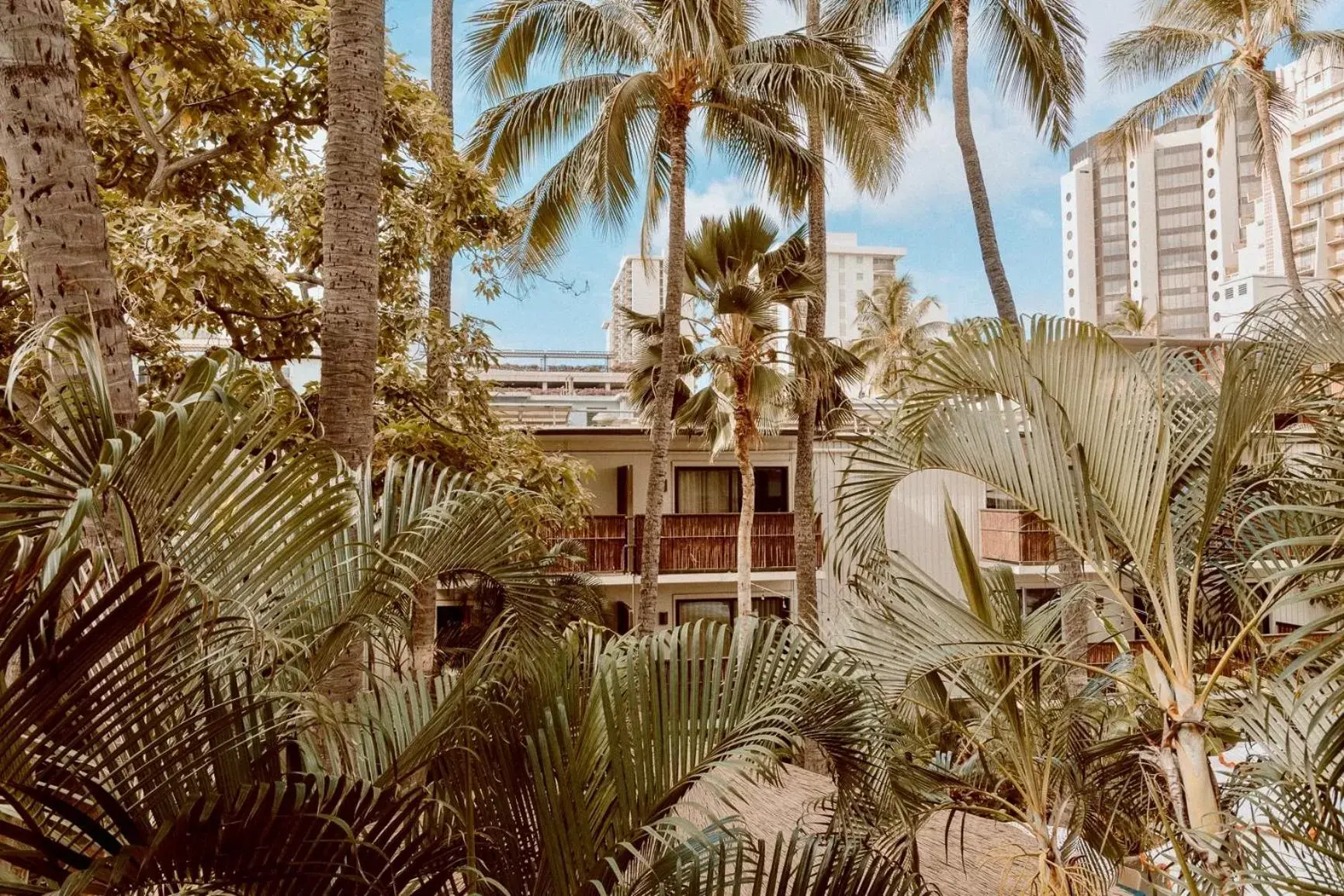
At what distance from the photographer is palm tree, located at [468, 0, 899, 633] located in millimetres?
9906

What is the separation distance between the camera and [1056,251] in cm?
11606

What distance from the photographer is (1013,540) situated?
1524cm

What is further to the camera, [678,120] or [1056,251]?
[1056,251]

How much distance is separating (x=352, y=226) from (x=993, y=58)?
10292 mm

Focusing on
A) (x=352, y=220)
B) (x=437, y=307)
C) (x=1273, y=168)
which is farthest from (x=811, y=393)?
(x=1273, y=168)

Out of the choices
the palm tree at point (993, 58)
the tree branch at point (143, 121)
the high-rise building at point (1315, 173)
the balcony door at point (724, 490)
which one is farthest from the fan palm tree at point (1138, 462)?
the high-rise building at point (1315, 173)

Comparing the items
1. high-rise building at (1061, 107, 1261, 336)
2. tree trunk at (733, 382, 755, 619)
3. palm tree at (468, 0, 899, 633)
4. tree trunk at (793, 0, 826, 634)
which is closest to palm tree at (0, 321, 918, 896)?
palm tree at (468, 0, 899, 633)

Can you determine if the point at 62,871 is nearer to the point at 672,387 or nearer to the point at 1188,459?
the point at 1188,459

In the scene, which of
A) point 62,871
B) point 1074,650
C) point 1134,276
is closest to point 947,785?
point 62,871

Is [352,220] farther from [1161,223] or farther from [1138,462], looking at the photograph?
[1161,223]

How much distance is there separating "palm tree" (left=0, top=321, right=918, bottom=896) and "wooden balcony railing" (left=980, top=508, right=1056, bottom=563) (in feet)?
41.8

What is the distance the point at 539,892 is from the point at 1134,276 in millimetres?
113208

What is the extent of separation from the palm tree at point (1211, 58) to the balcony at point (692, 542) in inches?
420

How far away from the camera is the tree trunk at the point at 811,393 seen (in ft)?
36.1
